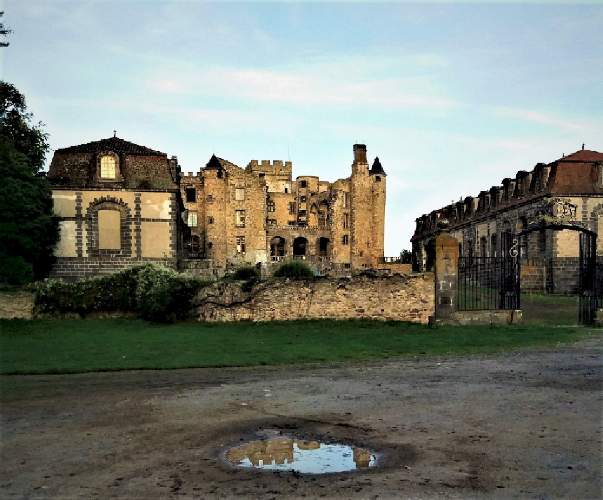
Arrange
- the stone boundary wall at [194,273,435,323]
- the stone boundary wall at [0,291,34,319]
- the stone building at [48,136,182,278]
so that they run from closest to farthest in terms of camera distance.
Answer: the stone boundary wall at [194,273,435,323] → the stone boundary wall at [0,291,34,319] → the stone building at [48,136,182,278]

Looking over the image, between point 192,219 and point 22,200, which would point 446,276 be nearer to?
point 22,200

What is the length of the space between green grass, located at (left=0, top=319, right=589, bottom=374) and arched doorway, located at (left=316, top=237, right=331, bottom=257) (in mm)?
46407

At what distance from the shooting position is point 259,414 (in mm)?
6633

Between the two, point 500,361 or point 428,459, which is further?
point 500,361

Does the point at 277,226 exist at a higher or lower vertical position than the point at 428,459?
higher

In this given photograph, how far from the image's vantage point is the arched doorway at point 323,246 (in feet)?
216

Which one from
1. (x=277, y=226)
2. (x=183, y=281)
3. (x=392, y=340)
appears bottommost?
(x=392, y=340)

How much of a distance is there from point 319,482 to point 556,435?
99.9 inches

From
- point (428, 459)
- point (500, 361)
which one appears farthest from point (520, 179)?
point (428, 459)

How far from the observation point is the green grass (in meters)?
11.4

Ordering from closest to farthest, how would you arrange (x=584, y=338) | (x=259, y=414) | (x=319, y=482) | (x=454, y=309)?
(x=319, y=482), (x=259, y=414), (x=584, y=338), (x=454, y=309)

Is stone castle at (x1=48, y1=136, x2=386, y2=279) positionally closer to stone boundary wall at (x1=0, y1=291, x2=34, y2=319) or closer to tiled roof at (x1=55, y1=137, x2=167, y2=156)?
tiled roof at (x1=55, y1=137, x2=167, y2=156)

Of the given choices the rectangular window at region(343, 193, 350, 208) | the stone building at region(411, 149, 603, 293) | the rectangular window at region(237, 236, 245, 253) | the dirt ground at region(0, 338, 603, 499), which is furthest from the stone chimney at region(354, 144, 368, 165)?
the dirt ground at region(0, 338, 603, 499)

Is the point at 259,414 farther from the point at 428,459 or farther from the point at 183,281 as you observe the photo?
the point at 183,281
